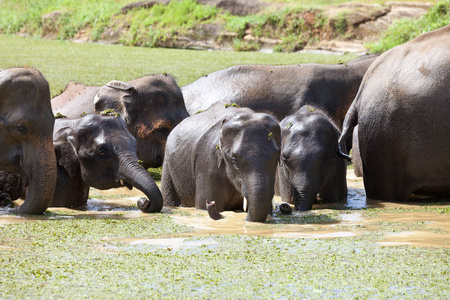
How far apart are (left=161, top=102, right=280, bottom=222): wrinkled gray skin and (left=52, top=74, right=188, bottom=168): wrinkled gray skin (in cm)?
187

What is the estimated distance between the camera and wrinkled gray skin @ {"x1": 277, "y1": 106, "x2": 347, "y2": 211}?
A: 7.85m

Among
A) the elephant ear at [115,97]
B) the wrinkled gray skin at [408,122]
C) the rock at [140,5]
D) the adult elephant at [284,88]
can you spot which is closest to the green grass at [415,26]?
the rock at [140,5]

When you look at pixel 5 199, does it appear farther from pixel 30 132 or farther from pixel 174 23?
pixel 174 23

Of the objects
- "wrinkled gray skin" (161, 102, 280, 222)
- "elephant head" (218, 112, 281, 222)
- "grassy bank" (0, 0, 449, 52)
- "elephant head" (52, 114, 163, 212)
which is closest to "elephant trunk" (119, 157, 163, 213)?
"elephant head" (52, 114, 163, 212)

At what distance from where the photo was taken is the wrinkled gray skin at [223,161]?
22.0 feet

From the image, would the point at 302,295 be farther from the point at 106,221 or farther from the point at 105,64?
the point at 105,64

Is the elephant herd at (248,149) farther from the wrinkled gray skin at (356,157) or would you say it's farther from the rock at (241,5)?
the rock at (241,5)

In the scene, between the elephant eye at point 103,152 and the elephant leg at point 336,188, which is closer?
the elephant eye at point 103,152

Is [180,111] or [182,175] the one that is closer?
[182,175]

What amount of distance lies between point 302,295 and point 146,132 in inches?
260

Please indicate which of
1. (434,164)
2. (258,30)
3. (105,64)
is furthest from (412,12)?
(434,164)

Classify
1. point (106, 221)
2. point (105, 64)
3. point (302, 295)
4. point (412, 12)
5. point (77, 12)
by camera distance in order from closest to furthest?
1. point (302, 295)
2. point (106, 221)
3. point (105, 64)
4. point (412, 12)
5. point (77, 12)

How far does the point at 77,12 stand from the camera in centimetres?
3638

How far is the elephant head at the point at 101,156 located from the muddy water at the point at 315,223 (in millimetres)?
271
